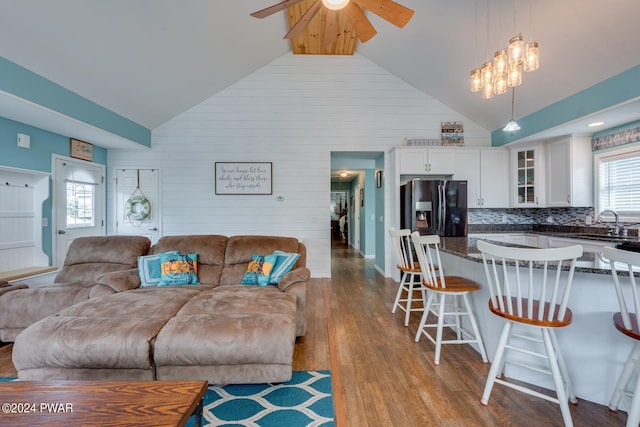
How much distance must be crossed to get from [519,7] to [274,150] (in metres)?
3.75

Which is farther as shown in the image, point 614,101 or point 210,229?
point 210,229

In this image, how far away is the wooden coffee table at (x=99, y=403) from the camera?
113cm

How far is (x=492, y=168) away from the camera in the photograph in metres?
4.89

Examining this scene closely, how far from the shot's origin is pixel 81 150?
4.55 metres

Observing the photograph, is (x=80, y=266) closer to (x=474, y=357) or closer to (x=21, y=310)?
(x=21, y=310)

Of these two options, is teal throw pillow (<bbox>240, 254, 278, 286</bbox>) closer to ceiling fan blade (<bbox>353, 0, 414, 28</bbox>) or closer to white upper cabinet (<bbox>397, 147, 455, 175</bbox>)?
ceiling fan blade (<bbox>353, 0, 414, 28</bbox>)

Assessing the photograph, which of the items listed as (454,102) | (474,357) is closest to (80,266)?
(474,357)

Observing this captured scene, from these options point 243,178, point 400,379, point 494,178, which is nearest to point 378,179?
point 494,178

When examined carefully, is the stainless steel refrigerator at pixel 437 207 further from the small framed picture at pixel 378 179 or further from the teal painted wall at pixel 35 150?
the teal painted wall at pixel 35 150

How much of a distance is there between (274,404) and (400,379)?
906 millimetres

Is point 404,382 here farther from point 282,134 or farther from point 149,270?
point 282,134

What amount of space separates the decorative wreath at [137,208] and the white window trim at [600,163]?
22.5 feet

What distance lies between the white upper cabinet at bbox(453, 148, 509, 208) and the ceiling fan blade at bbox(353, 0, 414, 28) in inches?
118

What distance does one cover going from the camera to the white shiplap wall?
5191 millimetres
